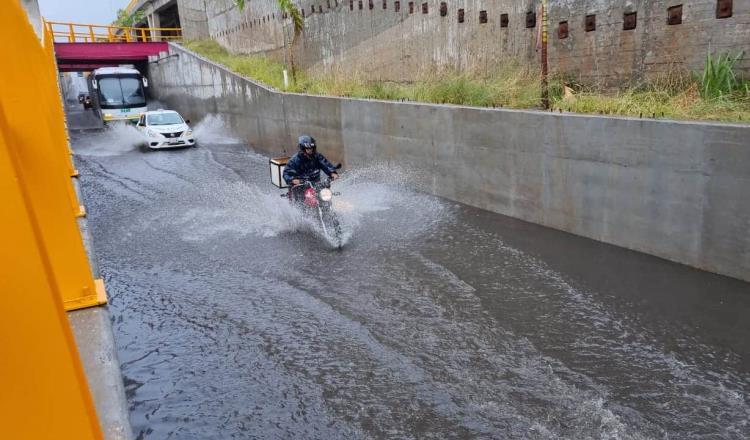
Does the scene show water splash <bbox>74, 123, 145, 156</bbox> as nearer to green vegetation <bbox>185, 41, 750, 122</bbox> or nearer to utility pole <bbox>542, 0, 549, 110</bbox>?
green vegetation <bbox>185, 41, 750, 122</bbox>

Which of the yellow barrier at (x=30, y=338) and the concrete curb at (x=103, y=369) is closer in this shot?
the yellow barrier at (x=30, y=338)

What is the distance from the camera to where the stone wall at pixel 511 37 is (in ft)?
30.3

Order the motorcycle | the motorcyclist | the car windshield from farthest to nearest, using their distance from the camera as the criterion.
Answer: the car windshield → the motorcyclist → the motorcycle

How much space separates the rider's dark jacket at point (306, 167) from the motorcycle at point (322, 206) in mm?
207

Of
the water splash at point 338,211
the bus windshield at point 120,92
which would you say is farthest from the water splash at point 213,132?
the water splash at point 338,211

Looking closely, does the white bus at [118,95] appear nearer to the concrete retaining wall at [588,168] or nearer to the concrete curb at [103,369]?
the concrete retaining wall at [588,168]

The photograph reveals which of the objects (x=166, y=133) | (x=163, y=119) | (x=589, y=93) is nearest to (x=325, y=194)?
(x=589, y=93)

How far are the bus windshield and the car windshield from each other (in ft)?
25.0

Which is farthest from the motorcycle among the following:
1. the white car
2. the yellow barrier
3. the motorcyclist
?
the white car

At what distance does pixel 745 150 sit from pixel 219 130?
928 inches

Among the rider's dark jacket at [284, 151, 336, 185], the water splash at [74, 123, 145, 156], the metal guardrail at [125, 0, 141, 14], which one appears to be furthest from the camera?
the metal guardrail at [125, 0, 141, 14]

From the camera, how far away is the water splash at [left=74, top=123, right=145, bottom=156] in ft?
77.2

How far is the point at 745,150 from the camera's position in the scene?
668 cm

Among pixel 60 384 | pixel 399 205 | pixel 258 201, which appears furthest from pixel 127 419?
pixel 258 201
